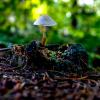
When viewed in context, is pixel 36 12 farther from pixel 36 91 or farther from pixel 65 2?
pixel 36 91

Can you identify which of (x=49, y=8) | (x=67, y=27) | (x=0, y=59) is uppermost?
(x=49, y=8)

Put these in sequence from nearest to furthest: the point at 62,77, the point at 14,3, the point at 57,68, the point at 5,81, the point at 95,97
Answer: the point at 95,97 → the point at 5,81 → the point at 62,77 → the point at 57,68 → the point at 14,3

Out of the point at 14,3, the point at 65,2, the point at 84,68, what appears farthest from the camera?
the point at 65,2

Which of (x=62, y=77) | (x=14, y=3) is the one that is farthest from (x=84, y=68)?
(x=14, y=3)

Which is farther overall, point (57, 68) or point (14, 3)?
point (14, 3)

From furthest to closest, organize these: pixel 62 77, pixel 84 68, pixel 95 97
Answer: pixel 84 68 < pixel 62 77 < pixel 95 97

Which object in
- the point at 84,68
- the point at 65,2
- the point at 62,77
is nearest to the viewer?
the point at 62,77

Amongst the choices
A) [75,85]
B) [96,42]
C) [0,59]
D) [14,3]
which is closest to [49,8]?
[14,3]

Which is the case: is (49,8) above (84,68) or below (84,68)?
above

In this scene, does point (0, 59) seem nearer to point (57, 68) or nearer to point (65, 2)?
point (57, 68)
